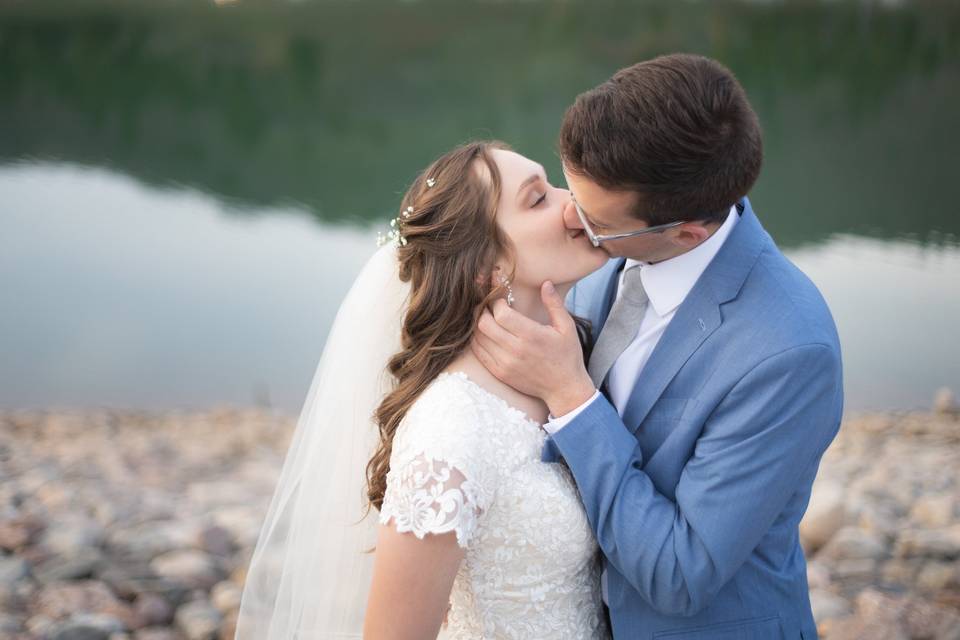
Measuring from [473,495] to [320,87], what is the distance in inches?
648

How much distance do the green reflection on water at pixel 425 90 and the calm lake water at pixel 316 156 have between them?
0.20 ft

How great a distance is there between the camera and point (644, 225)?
7.83ft

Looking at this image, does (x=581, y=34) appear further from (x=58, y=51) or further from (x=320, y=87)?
(x=58, y=51)

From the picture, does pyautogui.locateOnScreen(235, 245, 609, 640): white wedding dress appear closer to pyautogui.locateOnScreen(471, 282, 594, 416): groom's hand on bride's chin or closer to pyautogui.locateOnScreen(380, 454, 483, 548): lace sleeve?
pyautogui.locateOnScreen(380, 454, 483, 548): lace sleeve

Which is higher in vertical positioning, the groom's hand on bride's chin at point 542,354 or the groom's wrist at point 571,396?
the groom's hand on bride's chin at point 542,354

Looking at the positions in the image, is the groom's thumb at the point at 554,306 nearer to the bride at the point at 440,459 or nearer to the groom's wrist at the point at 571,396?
the bride at the point at 440,459

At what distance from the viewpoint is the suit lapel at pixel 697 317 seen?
235cm

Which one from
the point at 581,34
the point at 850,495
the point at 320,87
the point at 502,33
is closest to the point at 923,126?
the point at 581,34

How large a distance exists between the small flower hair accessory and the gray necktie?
0.63 m

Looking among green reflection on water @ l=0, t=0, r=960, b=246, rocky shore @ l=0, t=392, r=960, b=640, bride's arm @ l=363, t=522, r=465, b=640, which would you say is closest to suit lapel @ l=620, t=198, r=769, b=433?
bride's arm @ l=363, t=522, r=465, b=640

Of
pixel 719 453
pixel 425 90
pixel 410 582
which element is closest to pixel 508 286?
pixel 719 453

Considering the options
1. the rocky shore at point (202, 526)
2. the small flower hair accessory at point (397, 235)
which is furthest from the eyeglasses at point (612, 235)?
the rocky shore at point (202, 526)

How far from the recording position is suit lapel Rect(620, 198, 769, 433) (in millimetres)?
2346

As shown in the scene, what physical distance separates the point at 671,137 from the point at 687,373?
593mm
